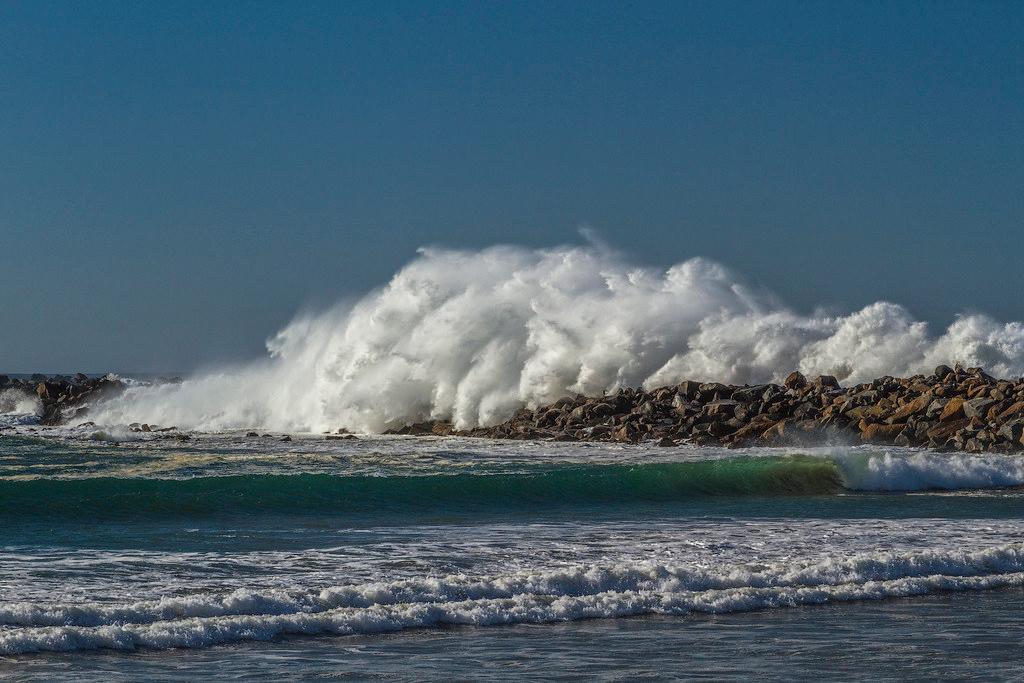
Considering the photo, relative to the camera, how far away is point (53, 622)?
27.8 ft

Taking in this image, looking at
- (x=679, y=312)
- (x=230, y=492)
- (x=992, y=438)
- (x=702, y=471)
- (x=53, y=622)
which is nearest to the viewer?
(x=53, y=622)

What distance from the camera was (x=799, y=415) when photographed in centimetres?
2583

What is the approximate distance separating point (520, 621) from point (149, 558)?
364 centimetres

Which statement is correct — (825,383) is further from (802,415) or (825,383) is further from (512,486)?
(512,486)

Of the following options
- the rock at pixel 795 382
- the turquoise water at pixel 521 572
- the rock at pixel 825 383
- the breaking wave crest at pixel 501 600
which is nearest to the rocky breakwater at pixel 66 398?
the rock at pixel 795 382

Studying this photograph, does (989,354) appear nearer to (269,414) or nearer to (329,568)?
(269,414)

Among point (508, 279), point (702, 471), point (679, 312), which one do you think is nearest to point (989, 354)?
point (679, 312)

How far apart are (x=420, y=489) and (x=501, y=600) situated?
7.34 meters

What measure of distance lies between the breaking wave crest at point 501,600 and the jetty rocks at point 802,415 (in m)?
11.6

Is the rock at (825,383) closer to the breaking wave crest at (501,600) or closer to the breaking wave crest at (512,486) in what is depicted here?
the breaking wave crest at (512,486)

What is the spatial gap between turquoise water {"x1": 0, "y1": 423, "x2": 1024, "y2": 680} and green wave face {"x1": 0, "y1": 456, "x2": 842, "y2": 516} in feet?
0.19

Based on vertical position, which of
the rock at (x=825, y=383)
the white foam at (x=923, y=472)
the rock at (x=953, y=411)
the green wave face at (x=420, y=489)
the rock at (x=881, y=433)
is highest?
the rock at (x=825, y=383)

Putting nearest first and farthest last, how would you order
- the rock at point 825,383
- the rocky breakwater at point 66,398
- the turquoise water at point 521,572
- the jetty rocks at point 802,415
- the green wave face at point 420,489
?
the turquoise water at point 521,572, the green wave face at point 420,489, the jetty rocks at point 802,415, the rock at point 825,383, the rocky breakwater at point 66,398

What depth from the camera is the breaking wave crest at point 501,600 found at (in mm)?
8383
